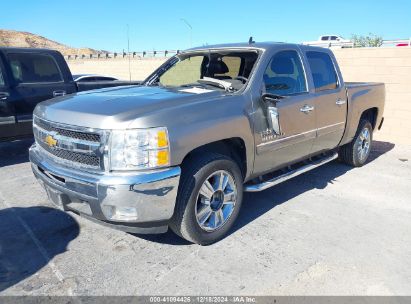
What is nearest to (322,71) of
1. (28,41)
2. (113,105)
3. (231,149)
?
(231,149)

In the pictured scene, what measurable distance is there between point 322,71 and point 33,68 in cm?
478

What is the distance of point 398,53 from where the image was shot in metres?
8.02

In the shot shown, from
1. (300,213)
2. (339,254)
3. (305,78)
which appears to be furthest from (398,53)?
(339,254)

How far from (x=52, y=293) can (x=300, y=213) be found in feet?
9.05

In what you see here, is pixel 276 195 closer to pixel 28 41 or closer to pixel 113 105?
pixel 113 105

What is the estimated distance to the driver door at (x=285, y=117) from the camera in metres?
3.88

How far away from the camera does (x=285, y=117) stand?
4.13m

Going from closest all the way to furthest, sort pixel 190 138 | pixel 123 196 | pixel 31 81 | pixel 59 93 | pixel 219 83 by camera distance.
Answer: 1. pixel 123 196
2. pixel 190 138
3. pixel 219 83
4. pixel 31 81
5. pixel 59 93

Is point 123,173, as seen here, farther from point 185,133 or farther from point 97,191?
point 185,133

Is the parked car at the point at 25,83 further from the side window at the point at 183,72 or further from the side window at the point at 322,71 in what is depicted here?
the side window at the point at 322,71

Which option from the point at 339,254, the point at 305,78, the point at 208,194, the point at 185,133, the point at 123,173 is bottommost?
the point at 339,254

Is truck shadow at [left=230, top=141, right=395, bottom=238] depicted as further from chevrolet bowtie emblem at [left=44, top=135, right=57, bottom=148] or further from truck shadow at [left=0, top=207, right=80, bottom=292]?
chevrolet bowtie emblem at [left=44, top=135, right=57, bottom=148]

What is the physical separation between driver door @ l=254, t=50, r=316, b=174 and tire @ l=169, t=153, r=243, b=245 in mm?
454

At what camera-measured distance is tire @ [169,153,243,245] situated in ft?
10.5
